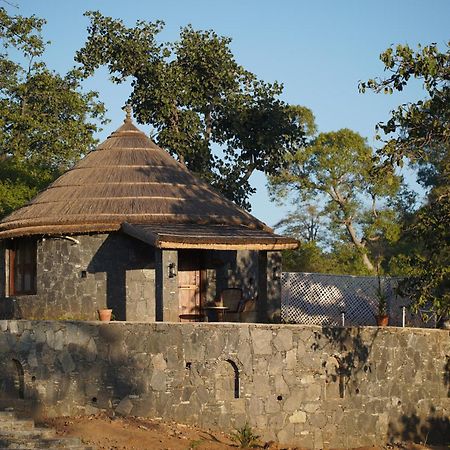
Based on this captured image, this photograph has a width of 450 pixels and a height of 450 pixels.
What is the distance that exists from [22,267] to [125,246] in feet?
11.2

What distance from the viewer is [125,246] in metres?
27.5

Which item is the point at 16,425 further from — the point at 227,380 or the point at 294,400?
the point at 294,400

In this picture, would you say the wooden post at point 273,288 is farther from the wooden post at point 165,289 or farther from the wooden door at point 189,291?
the wooden post at point 165,289

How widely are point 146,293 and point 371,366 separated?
18.9ft

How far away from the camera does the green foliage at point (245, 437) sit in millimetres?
23094

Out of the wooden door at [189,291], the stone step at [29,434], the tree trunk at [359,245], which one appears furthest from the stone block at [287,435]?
the tree trunk at [359,245]

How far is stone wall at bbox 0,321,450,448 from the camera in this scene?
23.3 m

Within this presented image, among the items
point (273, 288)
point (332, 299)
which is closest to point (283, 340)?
point (273, 288)

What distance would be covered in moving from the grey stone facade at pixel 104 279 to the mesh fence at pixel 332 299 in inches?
240

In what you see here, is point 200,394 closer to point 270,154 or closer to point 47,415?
point 47,415

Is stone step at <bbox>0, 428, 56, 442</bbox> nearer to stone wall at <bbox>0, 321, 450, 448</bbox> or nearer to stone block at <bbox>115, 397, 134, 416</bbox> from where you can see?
stone block at <bbox>115, 397, 134, 416</bbox>

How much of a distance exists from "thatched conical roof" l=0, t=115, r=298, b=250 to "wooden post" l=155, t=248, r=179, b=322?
7.28 feet

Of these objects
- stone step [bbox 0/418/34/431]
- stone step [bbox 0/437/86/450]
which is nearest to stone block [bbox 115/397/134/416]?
stone step [bbox 0/418/34/431]

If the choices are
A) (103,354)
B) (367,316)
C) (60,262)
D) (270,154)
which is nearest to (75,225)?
(60,262)
